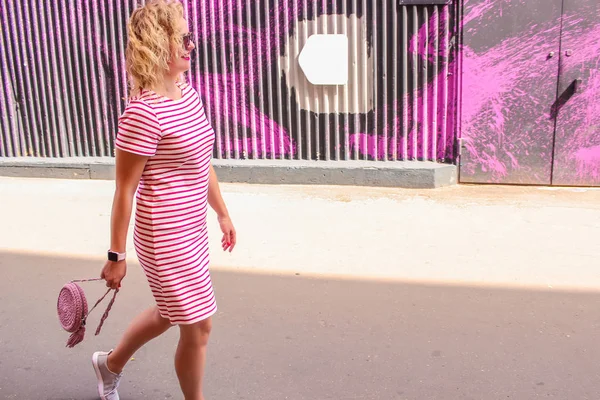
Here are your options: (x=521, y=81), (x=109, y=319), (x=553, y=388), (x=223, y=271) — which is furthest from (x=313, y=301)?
(x=521, y=81)

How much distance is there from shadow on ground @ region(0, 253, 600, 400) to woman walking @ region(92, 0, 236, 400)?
79 centimetres

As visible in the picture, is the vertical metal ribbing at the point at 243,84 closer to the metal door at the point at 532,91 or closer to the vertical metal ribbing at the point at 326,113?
the vertical metal ribbing at the point at 326,113

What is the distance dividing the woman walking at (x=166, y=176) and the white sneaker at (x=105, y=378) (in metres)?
0.51

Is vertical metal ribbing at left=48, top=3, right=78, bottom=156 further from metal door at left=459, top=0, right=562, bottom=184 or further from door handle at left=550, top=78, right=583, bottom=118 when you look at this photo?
door handle at left=550, top=78, right=583, bottom=118

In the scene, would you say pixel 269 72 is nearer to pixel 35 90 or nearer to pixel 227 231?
pixel 35 90

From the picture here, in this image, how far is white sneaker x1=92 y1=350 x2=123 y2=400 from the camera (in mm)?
3152

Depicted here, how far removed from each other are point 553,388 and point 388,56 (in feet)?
16.1

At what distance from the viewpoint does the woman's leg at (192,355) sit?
2.79m

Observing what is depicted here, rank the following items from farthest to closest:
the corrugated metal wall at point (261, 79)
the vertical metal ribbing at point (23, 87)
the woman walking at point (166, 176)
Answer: the vertical metal ribbing at point (23, 87) → the corrugated metal wall at point (261, 79) → the woman walking at point (166, 176)

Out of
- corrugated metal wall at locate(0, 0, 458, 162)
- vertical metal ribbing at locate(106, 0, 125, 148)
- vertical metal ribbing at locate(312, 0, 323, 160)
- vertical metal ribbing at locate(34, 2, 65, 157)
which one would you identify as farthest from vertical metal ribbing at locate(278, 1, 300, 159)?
vertical metal ribbing at locate(34, 2, 65, 157)

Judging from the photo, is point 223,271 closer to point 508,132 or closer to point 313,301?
point 313,301

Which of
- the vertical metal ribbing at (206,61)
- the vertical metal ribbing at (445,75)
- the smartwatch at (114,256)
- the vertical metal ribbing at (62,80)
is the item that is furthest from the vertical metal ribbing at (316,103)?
the smartwatch at (114,256)

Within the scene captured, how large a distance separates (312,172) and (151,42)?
5171 millimetres

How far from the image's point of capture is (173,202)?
8.78 ft
